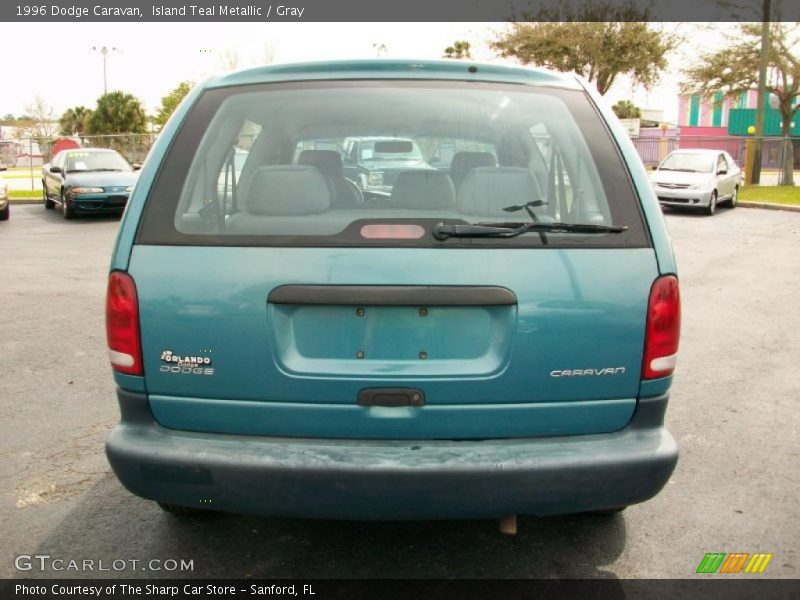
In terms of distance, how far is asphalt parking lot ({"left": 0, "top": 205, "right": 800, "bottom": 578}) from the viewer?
120 inches

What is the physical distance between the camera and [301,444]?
254 cm

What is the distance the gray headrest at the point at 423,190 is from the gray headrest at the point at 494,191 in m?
0.05

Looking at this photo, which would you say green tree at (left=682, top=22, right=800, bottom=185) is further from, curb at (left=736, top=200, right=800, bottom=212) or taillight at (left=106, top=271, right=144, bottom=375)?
taillight at (left=106, top=271, right=144, bottom=375)

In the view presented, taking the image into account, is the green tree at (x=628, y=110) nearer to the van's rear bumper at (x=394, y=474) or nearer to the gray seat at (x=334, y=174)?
the gray seat at (x=334, y=174)

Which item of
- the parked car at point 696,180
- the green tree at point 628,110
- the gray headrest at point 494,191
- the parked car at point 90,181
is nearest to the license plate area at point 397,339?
the gray headrest at point 494,191

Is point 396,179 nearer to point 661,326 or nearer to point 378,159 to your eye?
point 661,326

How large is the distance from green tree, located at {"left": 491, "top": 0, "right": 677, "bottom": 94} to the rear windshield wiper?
1428 inches

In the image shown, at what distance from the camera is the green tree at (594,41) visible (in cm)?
3694

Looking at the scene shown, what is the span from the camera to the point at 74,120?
71.6 m

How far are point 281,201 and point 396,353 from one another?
0.67 metres

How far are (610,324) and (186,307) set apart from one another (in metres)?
1.34

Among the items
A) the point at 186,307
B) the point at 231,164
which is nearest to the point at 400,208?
the point at 186,307

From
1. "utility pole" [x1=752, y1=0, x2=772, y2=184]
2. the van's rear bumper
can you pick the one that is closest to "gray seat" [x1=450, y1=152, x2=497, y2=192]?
the van's rear bumper

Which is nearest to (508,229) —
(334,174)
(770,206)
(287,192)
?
(287,192)
